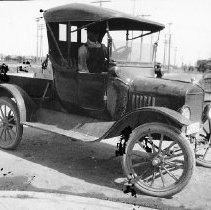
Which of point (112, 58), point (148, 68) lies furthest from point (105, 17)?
point (148, 68)

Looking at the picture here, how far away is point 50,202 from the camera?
3.84 meters

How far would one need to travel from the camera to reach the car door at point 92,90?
17.2ft

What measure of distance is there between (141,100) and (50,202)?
1918 mm

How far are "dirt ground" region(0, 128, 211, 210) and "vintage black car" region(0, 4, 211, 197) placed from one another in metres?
0.22

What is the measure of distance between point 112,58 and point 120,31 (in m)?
0.62

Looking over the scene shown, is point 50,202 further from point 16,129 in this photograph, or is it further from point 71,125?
point 16,129

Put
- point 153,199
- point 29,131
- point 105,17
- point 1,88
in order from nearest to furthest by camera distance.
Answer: point 153,199 → point 105,17 → point 1,88 → point 29,131

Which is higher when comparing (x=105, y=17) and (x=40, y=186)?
(x=105, y=17)

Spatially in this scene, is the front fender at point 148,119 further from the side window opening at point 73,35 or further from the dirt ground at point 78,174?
the side window opening at point 73,35

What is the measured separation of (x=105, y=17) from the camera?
4.95 metres

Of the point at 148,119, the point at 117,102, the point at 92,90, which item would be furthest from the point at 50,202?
the point at 92,90

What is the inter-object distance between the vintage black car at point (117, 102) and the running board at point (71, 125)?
15 millimetres

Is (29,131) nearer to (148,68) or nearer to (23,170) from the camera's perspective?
(23,170)

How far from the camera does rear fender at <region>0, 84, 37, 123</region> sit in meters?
5.89
